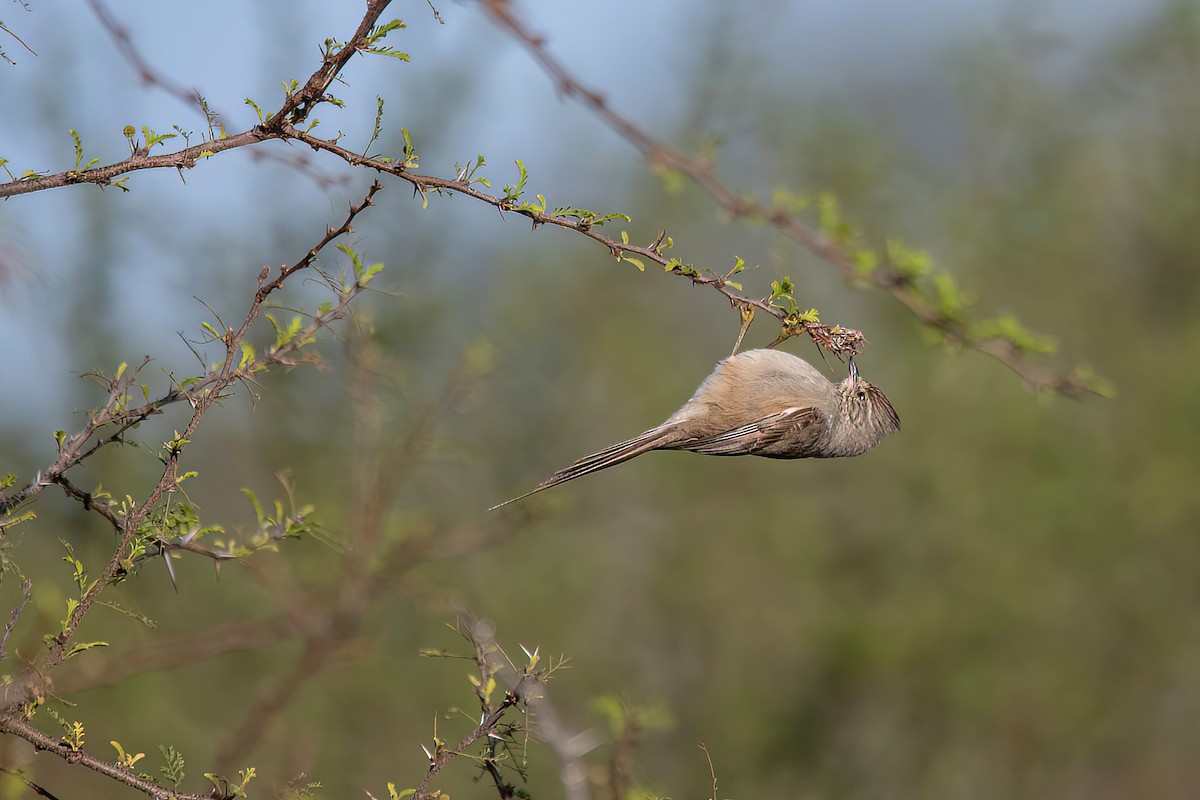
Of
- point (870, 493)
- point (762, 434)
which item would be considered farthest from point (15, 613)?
point (870, 493)

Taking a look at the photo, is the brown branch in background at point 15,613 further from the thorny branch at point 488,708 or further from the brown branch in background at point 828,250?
the brown branch in background at point 828,250

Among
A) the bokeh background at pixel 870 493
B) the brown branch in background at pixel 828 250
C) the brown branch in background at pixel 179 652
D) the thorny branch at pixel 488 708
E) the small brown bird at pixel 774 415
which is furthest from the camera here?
the bokeh background at pixel 870 493

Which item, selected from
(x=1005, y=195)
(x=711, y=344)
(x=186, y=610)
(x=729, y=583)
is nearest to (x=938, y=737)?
(x=729, y=583)

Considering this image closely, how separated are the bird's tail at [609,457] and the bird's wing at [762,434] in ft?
0.56

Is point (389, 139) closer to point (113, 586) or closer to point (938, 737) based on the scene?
point (113, 586)

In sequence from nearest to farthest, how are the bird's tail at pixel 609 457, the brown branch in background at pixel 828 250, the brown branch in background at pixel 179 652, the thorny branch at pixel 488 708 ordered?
the brown branch in background at pixel 828 250 → the thorny branch at pixel 488 708 → the brown branch in background at pixel 179 652 → the bird's tail at pixel 609 457

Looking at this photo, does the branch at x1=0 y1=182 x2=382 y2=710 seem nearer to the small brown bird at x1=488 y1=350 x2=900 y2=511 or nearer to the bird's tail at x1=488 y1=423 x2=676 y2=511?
the bird's tail at x1=488 y1=423 x2=676 y2=511

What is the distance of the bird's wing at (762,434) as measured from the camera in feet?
17.1

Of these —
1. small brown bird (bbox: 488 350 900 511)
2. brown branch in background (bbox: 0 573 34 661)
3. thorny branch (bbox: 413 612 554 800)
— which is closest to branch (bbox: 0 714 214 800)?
brown branch in background (bbox: 0 573 34 661)

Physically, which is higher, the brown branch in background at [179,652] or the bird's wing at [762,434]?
the bird's wing at [762,434]

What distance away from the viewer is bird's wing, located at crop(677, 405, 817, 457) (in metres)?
5.22

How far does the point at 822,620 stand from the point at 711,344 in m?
4.00

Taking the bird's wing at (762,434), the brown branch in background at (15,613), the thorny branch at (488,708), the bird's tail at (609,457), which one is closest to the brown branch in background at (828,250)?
the thorny branch at (488,708)

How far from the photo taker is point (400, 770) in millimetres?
12695
